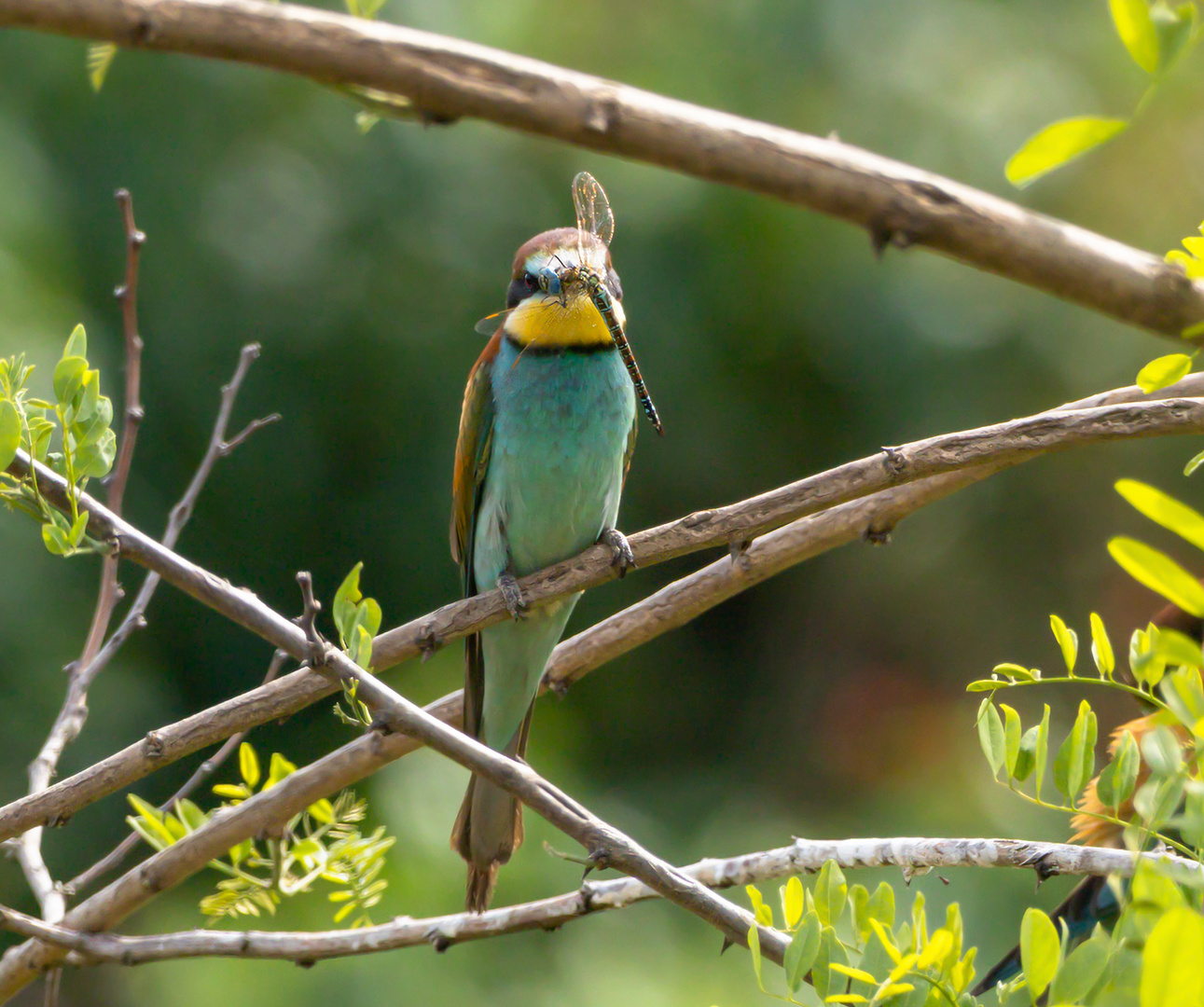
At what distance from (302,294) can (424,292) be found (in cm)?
34

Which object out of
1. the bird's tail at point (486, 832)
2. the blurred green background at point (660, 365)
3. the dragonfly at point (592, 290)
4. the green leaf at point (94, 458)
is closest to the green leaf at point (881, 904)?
the green leaf at point (94, 458)

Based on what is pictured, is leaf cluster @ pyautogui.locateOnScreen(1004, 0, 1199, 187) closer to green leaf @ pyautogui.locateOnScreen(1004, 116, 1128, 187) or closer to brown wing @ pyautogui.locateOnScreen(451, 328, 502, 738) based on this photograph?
green leaf @ pyautogui.locateOnScreen(1004, 116, 1128, 187)

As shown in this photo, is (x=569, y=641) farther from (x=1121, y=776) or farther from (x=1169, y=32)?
(x=1169, y=32)

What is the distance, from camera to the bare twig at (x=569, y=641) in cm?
120

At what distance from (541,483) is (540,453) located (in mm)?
55

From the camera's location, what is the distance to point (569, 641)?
176 centimetres

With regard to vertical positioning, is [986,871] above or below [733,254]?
below

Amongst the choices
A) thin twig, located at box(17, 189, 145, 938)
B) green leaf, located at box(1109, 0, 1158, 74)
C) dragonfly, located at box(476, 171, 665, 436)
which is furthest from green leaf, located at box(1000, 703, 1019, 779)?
dragonfly, located at box(476, 171, 665, 436)

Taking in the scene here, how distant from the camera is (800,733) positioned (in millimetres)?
3609

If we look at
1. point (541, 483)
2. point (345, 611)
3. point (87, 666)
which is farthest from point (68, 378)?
point (541, 483)

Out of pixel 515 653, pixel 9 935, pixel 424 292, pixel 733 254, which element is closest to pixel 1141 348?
pixel 733 254

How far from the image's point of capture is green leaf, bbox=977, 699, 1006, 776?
96 cm

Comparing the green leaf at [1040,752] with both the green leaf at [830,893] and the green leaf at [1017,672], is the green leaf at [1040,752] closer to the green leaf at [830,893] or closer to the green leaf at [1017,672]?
the green leaf at [1017,672]

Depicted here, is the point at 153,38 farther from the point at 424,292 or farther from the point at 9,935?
the point at 9,935
